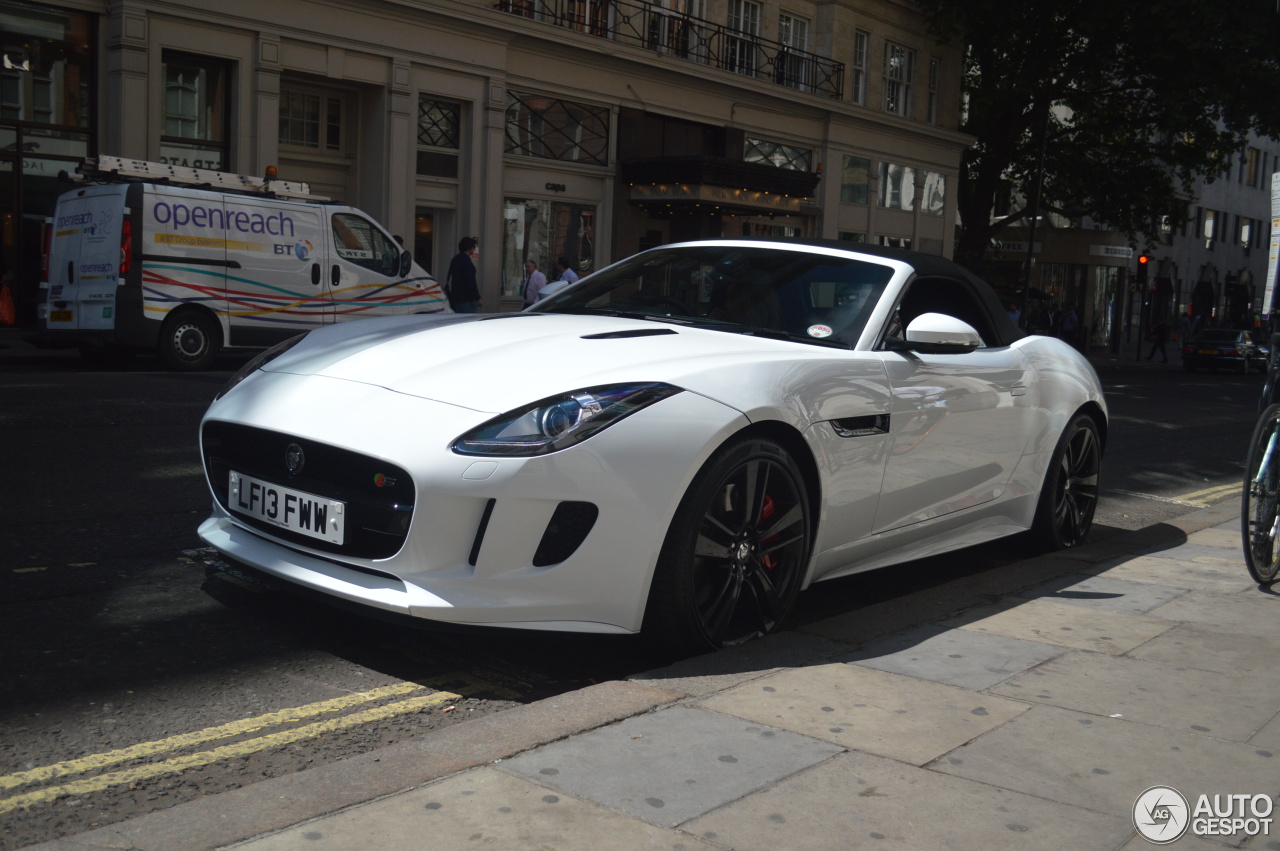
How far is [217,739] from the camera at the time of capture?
3285 millimetres

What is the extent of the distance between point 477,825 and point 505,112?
912 inches

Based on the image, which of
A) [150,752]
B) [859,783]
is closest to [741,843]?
[859,783]

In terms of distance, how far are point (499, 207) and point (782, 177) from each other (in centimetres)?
799

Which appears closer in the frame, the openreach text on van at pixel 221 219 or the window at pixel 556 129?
the openreach text on van at pixel 221 219

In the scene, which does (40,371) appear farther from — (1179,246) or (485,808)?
(1179,246)

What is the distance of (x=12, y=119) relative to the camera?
18.5 meters

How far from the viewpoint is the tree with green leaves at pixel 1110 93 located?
102 feet

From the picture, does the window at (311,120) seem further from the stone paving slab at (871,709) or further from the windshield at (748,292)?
the stone paving slab at (871,709)

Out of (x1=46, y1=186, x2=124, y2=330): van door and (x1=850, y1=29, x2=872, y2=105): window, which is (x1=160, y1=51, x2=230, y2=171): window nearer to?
(x1=46, y1=186, x2=124, y2=330): van door

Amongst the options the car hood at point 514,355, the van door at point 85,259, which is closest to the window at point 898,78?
the van door at point 85,259

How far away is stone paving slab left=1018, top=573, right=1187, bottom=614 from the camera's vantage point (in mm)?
4988

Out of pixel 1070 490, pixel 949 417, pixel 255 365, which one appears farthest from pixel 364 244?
pixel 949 417

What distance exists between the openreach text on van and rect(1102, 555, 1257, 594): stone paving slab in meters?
11.4

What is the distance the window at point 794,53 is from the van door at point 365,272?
684 inches
